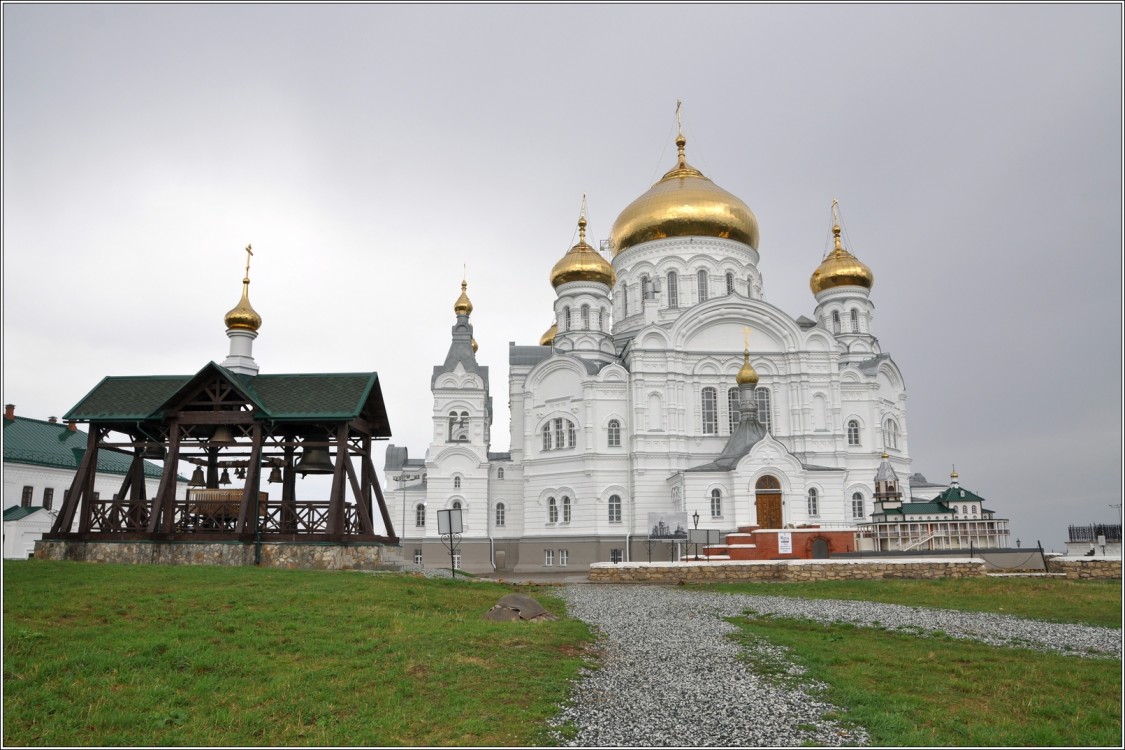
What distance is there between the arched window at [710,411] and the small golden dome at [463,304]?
49.6 feet

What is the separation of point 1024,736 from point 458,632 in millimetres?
6544

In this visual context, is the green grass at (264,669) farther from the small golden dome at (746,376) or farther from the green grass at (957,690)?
the small golden dome at (746,376)

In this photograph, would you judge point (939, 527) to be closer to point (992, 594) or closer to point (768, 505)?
point (768, 505)

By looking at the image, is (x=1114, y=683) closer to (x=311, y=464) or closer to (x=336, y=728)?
(x=336, y=728)

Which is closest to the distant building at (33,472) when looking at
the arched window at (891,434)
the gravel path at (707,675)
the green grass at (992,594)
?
the green grass at (992,594)

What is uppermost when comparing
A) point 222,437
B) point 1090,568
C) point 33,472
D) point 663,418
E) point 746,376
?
point 746,376

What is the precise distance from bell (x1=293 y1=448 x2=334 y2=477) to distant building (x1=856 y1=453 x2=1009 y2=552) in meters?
19.2

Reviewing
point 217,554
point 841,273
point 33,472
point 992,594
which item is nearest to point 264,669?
point 217,554

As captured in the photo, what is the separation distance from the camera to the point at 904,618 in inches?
567

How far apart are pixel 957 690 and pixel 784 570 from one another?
16670 mm

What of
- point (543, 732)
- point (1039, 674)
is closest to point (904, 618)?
point (1039, 674)

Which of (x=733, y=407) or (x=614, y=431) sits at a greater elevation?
(x=733, y=407)

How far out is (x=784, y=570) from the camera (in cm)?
2428

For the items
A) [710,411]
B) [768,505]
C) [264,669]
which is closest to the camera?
[264,669]
